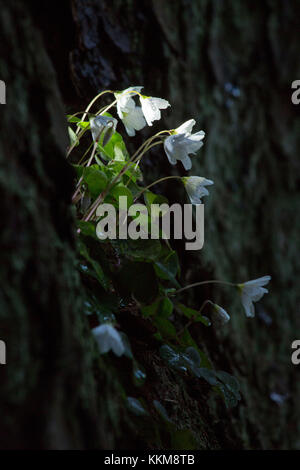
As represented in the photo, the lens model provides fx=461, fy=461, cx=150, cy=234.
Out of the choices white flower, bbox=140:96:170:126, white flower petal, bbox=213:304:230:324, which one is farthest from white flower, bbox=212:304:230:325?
white flower, bbox=140:96:170:126

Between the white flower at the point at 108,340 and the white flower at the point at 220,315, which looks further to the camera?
the white flower at the point at 220,315

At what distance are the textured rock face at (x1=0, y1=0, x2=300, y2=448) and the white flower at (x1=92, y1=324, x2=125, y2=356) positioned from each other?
3 cm

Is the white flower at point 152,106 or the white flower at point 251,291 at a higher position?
the white flower at point 152,106

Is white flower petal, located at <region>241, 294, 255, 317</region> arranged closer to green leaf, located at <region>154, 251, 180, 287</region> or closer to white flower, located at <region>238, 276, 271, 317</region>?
white flower, located at <region>238, 276, 271, 317</region>

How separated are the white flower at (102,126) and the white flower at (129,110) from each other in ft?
0.13

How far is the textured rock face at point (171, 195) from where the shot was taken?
0.41m

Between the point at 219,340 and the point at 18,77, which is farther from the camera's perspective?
the point at 219,340

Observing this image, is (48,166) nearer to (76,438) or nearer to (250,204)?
(76,438)

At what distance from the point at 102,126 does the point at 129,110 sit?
0.08 metres

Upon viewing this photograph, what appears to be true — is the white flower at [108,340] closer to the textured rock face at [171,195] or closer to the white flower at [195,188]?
the textured rock face at [171,195]

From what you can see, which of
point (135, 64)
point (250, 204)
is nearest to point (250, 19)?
point (250, 204)

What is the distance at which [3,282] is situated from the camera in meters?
0.40

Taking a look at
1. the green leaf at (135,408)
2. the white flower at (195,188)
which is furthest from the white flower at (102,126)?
the green leaf at (135,408)

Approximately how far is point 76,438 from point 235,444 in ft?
1.89
